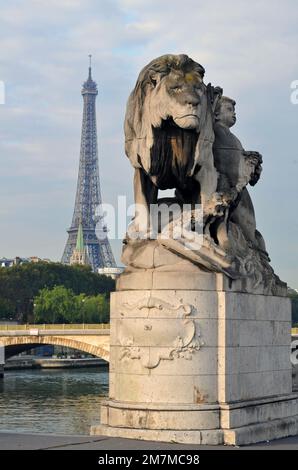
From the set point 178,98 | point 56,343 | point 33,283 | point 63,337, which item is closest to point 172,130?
point 178,98

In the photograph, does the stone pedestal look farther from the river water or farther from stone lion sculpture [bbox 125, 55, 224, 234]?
the river water

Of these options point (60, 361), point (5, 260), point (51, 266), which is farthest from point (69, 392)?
point (5, 260)

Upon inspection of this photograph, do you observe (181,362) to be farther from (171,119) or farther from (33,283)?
(33,283)

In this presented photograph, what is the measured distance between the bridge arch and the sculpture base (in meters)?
44.0

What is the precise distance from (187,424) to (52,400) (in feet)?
121

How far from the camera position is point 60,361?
8400 centimetres

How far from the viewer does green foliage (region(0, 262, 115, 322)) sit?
95.8 m

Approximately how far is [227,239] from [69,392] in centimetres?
4182

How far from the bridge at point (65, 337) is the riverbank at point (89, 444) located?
145 ft

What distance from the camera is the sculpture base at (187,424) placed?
11656mm

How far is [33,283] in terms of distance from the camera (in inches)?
3875

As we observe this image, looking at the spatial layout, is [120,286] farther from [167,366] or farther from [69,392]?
[69,392]

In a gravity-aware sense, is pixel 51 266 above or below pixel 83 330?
above

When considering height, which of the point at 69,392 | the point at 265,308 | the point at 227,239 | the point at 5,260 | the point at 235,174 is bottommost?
the point at 69,392
